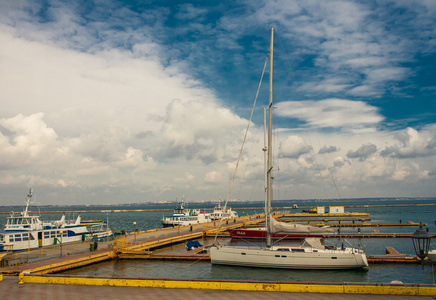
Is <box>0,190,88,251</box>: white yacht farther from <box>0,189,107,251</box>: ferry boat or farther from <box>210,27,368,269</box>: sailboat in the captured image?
<box>210,27,368,269</box>: sailboat

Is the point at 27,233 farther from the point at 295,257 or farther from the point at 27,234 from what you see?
the point at 295,257

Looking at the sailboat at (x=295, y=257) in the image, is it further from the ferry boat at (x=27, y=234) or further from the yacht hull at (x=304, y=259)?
the ferry boat at (x=27, y=234)

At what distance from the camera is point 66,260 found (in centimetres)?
2902

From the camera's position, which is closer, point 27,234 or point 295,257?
point 295,257

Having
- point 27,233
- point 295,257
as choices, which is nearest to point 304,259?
point 295,257

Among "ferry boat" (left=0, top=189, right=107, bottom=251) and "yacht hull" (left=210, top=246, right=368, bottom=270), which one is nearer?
"yacht hull" (left=210, top=246, right=368, bottom=270)

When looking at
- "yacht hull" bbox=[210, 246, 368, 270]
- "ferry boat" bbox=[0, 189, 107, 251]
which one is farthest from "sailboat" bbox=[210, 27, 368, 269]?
"ferry boat" bbox=[0, 189, 107, 251]

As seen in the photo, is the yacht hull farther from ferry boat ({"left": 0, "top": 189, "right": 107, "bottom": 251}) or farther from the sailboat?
ferry boat ({"left": 0, "top": 189, "right": 107, "bottom": 251})

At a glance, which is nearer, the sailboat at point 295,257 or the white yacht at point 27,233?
the sailboat at point 295,257

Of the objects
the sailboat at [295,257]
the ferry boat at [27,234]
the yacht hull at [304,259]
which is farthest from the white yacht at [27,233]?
the yacht hull at [304,259]

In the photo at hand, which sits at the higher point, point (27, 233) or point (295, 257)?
point (27, 233)

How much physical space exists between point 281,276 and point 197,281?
11680 mm

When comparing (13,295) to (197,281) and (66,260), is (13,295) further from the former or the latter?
(66,260)

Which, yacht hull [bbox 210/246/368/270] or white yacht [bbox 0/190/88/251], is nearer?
yacht hull [bbox 210/246/368/270]
